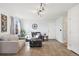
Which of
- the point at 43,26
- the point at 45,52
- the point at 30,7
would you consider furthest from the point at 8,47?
the point at 43,26

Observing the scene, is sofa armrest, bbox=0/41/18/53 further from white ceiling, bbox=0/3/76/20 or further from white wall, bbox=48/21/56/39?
white wall, bbox=48/21/56/39

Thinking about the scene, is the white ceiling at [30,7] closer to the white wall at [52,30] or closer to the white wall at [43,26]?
the white wall at [43,26]

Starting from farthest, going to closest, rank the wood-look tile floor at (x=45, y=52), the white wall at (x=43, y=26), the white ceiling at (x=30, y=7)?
1. the white wall at (x=43, y=26)
2. the wood-look tile floor at (x=45, y=52)
3. the white ceiling at (x=30, y=7)

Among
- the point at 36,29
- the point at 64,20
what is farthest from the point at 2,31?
the point at 36,29

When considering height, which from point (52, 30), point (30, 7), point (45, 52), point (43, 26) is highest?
point (30, 7)

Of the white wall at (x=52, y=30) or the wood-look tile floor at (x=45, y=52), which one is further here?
the white wall at (x=52, y=30)

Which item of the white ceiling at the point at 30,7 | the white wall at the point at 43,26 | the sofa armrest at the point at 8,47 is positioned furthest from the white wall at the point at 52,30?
the sofa armrest at the point at 8,47

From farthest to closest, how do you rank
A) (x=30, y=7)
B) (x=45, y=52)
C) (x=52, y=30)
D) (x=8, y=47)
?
(x=52, y=30)
(x=30, y=7)
(x=45, y=52)
(x=8, y=47)

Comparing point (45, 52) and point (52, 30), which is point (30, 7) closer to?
point (45, 52)

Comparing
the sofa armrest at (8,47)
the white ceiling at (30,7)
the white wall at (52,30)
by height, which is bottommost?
the sofa armrest at (8,47)

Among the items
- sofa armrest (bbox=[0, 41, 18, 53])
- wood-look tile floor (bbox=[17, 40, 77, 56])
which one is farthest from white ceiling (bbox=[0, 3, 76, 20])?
wood-look tile floor (bbox=[17, 40, 77, 56])

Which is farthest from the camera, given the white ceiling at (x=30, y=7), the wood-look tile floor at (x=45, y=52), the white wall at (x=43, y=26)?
the white wall at (x=43, y=26)

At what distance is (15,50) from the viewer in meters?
5.66

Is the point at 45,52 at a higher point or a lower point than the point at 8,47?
lower
